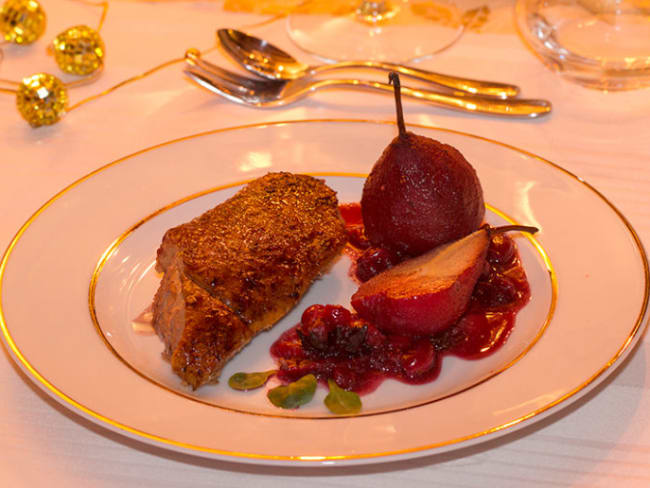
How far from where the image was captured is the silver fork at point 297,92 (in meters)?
2.26

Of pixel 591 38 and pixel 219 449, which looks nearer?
pixel 219 449

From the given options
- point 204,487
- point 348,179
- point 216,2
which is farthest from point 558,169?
point 216,2

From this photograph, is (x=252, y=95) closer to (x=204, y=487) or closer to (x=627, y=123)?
(x=627, y=123)

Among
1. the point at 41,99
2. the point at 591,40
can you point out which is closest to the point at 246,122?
the point at 41,99

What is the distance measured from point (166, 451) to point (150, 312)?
377 millimetres

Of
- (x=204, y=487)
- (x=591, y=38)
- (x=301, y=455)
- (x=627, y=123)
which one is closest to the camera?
(x=301, y=455)

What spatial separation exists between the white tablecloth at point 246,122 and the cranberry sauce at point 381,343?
0.18m

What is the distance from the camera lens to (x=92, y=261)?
67.3 inches

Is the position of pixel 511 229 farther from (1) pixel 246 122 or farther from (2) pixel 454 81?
(1) pixel 246 122

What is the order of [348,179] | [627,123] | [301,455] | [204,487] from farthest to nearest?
[627,123], [348,179], [204,487], [301,455]

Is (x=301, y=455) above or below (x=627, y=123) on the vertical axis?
above

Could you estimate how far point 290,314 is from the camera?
5.41 feet

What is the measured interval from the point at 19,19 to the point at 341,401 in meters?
1.88

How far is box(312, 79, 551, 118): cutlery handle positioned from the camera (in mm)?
2244
